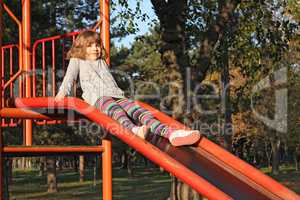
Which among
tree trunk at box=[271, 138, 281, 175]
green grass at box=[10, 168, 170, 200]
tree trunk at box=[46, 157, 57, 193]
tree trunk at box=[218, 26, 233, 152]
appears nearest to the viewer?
tree trunk at box=[218, 26, 233, 152]

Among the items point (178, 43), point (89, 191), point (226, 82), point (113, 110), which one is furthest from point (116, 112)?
point (89, 191)

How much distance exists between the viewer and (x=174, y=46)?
29.7ft

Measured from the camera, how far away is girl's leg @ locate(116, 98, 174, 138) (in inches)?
174

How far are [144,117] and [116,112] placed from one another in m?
0.26

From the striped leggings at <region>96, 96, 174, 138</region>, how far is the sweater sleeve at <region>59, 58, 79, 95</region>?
302 mm

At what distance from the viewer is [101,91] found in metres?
4.96

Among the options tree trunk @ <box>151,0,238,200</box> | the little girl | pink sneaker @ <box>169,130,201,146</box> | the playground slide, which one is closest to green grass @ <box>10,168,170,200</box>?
tree trunk @ <box>151,0,238,200</box>

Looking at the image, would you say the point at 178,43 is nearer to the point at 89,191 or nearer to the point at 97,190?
the point at 89,191

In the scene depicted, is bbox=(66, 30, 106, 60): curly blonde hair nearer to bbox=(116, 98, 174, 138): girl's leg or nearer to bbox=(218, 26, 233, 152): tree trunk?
bbox=(116, 98, 174, 138): girl's leg

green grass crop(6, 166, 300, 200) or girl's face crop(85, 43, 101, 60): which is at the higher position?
girl's face crop(85, 43, 101, 60)

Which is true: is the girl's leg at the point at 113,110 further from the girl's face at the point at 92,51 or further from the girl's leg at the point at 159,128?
the girl's face at the point at 92,51

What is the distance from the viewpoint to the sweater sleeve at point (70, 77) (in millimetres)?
4784

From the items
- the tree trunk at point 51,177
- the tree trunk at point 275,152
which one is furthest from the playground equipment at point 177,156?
the tree trunk at point 275,152

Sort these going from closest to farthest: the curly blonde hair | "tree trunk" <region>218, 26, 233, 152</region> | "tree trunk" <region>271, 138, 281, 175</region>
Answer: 1. the curly blonde hair
2. "tree trunk" <region>218, 26, 233, 152</region>
3. "tree trunk" <region>271, 138, 281, 175</region>
